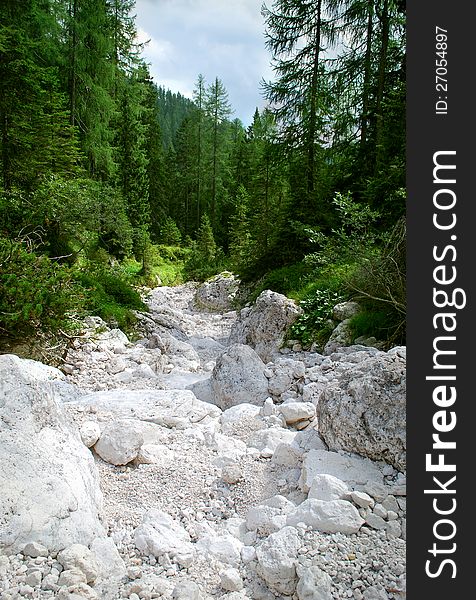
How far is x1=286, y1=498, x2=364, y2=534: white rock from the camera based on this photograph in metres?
2.48

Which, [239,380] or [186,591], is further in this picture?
[239,380]

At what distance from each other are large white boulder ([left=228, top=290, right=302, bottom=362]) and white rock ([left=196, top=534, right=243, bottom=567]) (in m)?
5.34

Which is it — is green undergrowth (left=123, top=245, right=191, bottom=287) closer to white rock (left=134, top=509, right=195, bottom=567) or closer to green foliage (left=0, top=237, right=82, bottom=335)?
green foliage (left=0, top=237, right=82, bottom=335)

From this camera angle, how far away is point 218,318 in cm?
1488

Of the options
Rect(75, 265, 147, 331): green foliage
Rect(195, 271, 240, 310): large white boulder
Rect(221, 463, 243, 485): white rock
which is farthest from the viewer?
Rect(195, 271, 240, 310): large white boulder

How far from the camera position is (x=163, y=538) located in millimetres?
2531

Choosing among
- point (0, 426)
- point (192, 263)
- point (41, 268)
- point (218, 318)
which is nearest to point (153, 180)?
point (192, 263)

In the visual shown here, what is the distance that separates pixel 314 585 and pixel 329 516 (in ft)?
1.51

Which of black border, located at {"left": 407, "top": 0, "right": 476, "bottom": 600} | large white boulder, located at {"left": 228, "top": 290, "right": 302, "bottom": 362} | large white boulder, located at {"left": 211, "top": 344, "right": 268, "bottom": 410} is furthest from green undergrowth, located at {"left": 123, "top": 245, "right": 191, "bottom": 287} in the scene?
black border, located at {"left": 407, "top": 0, "right": 476, "bottom": 600}

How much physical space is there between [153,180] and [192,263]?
1191cm

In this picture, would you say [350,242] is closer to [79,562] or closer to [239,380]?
[239,380]

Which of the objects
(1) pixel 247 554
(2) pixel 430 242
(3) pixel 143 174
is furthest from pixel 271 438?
(3) pixel 143 174

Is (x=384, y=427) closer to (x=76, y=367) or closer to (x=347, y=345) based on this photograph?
(x=347, y=345)

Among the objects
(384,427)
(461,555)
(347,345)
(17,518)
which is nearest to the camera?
(461,555)
